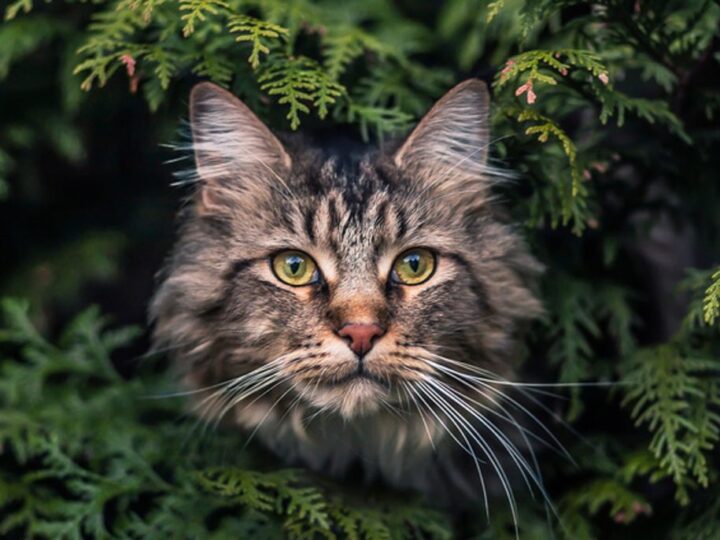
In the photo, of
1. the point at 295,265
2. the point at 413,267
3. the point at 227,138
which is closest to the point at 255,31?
the point at 227,138

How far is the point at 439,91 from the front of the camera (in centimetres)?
252

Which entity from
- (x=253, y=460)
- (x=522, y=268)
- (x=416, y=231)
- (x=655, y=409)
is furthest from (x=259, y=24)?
(x=655, y=409)

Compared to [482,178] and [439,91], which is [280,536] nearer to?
[482,178]

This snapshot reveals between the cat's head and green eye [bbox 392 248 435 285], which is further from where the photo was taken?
green eye [bbox 392 248 435 285]

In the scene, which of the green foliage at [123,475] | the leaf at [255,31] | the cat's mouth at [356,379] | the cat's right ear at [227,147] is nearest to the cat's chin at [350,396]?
the cat's mouth at [356,379]

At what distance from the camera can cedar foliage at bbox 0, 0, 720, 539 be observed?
204cm

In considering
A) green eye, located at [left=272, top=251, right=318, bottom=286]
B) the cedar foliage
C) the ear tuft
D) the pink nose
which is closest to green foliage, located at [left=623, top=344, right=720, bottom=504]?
the cedar foliage

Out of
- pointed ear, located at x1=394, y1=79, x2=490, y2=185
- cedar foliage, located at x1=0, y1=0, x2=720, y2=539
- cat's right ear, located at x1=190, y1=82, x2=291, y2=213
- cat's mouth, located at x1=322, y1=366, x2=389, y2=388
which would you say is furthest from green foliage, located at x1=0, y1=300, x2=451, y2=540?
pointed ear, located at x1=394, y1=79, x2=490, y2=185

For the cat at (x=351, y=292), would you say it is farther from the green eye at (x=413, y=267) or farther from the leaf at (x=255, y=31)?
A: the leaf at (x=255, y=31)

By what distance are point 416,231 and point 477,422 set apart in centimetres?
51

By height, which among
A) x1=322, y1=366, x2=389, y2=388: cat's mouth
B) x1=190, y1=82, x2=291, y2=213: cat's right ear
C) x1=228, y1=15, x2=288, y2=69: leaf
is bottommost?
x1=322, y1=366, x2=389, y2=388: cat's mouth

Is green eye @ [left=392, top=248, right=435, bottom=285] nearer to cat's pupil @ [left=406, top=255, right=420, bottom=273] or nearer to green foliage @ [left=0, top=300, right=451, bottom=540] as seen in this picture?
cat's pupil @ [left=406, top=255, right=420, bottom=273]

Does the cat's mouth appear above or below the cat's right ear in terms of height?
below

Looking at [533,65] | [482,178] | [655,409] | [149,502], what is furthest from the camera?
[149,502]
